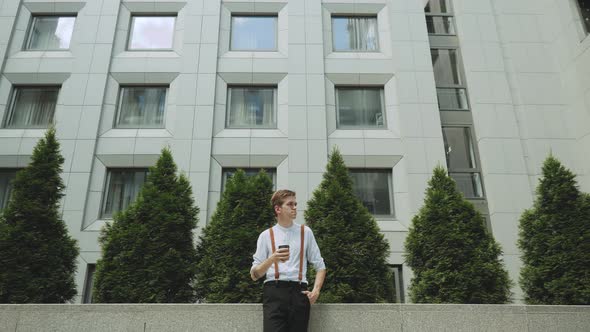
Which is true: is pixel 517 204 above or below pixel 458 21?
below

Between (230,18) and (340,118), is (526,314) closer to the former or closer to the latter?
(340,118)

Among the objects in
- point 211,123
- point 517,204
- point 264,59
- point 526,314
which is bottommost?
point 526,314

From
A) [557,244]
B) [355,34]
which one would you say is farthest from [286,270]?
[355,34]

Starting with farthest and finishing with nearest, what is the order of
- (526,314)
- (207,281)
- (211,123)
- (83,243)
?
(211,123) → (83,243) → (207,281) → (526,314)

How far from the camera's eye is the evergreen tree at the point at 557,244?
8.51m

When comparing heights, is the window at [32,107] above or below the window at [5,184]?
above

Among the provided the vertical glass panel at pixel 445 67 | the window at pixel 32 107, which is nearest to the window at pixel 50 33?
the window at pixel 32 107

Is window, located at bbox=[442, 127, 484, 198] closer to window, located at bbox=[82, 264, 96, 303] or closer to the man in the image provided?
the man

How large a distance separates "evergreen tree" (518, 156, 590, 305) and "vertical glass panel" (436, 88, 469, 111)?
17.1ft

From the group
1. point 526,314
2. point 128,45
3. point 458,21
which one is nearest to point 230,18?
point 128,45

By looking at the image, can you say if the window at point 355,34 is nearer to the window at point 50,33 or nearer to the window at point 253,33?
the window at point 253,33

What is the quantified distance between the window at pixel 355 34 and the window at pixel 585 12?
7.14m

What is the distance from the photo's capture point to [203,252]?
31.8 feet

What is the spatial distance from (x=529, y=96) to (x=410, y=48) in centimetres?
442
